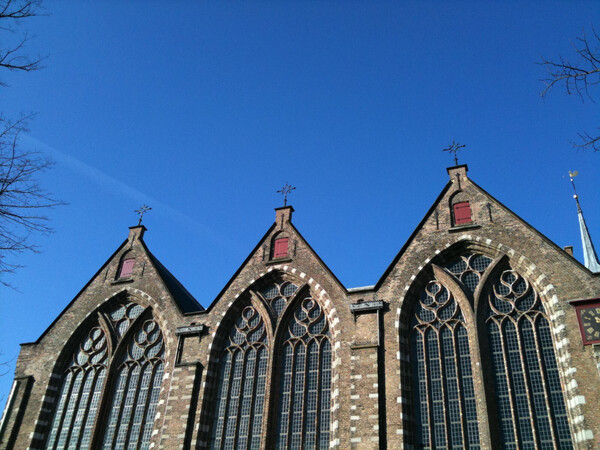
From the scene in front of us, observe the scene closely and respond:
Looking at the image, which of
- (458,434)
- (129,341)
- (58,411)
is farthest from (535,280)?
(58,411)

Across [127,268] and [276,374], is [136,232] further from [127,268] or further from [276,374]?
[276,374]

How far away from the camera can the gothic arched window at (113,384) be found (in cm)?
2695

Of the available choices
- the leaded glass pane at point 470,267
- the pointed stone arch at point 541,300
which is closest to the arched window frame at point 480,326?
the pointed stone arch at point 541,300

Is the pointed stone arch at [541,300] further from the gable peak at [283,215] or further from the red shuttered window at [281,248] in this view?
the gable peak at [283,215]

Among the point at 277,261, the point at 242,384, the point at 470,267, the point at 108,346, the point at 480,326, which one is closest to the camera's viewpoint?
the point at 480,326

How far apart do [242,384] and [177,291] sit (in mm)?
8286

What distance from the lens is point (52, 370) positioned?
2964 centimetres

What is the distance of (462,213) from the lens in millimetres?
26547

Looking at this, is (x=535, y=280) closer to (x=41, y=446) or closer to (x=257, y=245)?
(x=257, y=245)

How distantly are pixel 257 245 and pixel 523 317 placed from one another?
13471 millimetres

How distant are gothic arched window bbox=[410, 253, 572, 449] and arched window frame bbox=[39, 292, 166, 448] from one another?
1283 cm

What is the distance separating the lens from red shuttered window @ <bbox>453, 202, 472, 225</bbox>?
26.3m

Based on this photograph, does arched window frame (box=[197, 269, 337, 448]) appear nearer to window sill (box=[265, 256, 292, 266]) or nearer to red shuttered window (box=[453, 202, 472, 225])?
window sill (box=[265, 256, 292, 266])

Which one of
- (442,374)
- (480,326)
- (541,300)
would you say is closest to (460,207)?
(541,300)
